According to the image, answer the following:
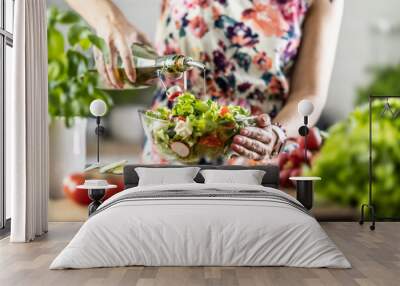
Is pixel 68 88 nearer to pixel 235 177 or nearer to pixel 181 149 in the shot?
pixel 181 149

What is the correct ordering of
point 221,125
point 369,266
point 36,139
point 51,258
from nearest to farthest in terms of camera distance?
point 369,266
point 51,258
point 36,139
point 221,125

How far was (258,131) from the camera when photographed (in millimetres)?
7152

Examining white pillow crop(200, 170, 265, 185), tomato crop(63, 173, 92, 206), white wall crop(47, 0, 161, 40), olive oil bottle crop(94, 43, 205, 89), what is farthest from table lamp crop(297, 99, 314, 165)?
tomato crop(63, 173, 92, 206)

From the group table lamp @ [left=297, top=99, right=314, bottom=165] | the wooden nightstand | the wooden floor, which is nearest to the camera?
the wooden floor

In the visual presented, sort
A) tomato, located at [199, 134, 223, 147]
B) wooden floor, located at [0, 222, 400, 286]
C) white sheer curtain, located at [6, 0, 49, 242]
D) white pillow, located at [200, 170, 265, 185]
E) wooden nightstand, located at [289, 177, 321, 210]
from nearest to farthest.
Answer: wooden floor, located at [0, 222, 400, 286]
white sheer curtain, located at [6, 0, 49, 242]
white pillow, located at [200, 170, 265, 185]
wooden nightstand, located at [289, 177, 321, 210]
tomato, located at [199, 134, 223, 147]

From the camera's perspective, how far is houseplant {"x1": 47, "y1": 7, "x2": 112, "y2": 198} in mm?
7301

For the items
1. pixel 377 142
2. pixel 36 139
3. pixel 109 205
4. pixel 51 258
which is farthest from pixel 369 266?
pixel 36 139

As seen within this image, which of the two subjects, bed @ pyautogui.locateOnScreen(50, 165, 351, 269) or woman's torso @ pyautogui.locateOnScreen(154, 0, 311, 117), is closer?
bed @ pyautogui.locateOnScreen(50, 165, 351, 269)

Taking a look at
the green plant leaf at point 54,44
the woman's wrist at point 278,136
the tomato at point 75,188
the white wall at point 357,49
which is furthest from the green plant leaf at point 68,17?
the white wall at point 357,49

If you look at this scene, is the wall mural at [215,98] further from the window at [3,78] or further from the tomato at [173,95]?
the window at [3,78]

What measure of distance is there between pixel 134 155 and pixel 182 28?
1503mm

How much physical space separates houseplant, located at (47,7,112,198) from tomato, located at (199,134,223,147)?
3.93 feet

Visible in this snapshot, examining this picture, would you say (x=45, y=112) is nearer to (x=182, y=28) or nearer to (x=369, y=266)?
(x=182, y=28)

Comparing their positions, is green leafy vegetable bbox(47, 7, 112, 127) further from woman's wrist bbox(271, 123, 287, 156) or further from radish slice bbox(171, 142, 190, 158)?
woman's wrist bbox(271, 123, 287, 156)
